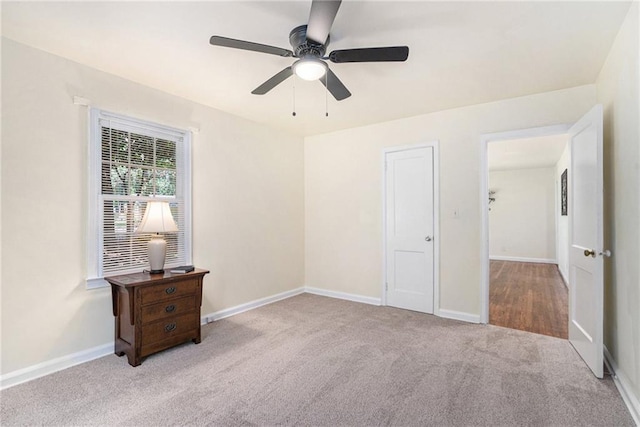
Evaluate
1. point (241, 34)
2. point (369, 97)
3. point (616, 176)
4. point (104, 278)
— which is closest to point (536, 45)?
point (616, 176)

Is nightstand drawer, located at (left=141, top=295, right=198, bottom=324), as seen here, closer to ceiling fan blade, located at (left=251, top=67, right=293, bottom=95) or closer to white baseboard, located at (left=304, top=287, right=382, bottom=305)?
ceiling fan blade, located at (left=251, top=67, right=293, bottom=95)

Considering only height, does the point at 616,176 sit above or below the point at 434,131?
below

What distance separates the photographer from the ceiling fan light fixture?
6.74 ft

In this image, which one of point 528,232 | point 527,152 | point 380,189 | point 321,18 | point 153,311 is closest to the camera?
point 321,18

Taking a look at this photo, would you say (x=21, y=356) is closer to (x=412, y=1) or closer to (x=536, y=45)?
(x=412, y=1)

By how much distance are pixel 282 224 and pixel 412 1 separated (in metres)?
3.30

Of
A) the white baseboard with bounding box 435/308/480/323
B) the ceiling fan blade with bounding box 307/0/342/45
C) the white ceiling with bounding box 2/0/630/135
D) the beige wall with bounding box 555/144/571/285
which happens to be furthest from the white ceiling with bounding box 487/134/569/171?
the ceiling fan blade with bounding box 307/0/342/45

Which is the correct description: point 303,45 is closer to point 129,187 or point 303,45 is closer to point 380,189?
point 129,187

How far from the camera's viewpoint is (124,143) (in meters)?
2.92

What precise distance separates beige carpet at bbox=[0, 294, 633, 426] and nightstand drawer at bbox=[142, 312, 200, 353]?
0.49ft

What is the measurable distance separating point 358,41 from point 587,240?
2296 mm

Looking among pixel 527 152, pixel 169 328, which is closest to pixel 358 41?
pixel 169 328

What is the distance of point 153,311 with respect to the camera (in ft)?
8.75

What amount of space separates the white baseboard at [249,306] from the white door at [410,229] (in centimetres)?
141
